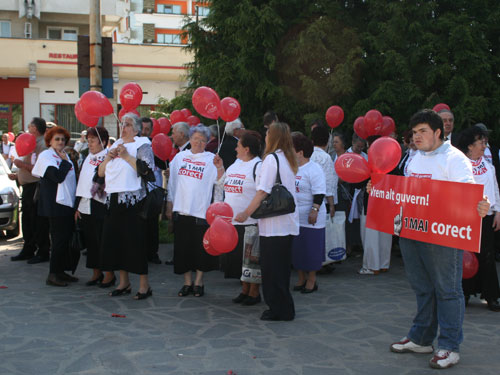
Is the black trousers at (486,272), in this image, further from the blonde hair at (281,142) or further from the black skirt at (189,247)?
the black skirt at (189,247)

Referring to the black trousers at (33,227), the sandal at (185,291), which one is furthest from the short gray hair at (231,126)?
the black trousers at (33,227)

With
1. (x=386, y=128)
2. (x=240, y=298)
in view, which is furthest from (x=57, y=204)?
(x=386, y=128)

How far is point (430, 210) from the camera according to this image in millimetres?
4578

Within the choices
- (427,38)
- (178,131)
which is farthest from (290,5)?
(178,131)

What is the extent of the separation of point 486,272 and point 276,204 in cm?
235

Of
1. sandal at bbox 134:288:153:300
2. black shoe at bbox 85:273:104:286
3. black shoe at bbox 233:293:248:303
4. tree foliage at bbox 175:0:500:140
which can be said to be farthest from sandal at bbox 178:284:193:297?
tree foliage at bbox 175:0:500:140

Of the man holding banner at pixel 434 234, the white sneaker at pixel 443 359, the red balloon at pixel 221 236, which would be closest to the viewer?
the man holding banner at pixel 434 234

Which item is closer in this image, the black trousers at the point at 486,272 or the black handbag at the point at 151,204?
the black trousers at the point at 486,272

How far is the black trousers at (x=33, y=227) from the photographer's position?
29.8 feet

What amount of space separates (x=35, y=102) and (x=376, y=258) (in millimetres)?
25616

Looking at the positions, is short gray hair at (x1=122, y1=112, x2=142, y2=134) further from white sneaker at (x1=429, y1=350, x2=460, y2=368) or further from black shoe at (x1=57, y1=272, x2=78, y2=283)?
white sneaker at (x1=429, y1=350, x2=460, y2=368)

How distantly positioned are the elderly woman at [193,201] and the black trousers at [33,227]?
10.3ft

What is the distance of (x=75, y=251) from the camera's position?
25.1ft

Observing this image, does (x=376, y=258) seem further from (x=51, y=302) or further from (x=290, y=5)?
(x=290, y=5)
